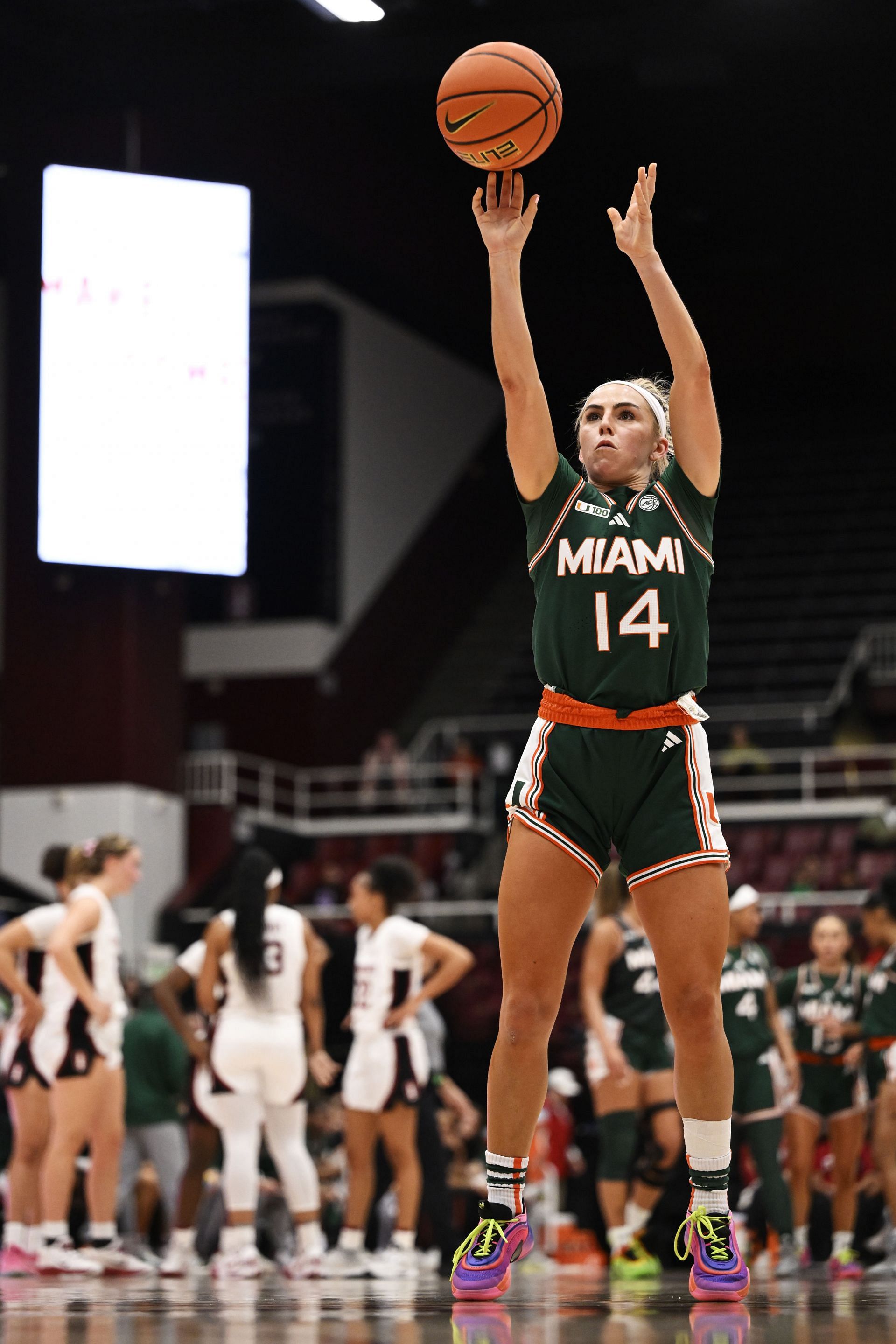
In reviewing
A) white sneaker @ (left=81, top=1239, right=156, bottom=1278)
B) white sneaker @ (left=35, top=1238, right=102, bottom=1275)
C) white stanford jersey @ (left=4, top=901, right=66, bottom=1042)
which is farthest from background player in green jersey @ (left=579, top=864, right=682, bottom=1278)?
white stanford jersey @ (left=4, top=901, right=66, bottom=1042)

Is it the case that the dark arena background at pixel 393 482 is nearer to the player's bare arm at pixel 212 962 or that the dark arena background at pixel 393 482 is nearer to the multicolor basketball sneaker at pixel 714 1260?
the player's bare arm at pixel 212 962

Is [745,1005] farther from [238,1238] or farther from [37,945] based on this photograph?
[37,945]

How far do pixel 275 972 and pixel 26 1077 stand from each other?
1.34 metres

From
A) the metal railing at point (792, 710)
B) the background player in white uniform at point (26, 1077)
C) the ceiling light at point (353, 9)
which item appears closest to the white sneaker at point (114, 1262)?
the background player in white uniform at point (26, 1077)

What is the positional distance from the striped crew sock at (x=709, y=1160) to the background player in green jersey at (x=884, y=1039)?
406 centimetres

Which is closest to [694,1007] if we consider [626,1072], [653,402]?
[653,402]

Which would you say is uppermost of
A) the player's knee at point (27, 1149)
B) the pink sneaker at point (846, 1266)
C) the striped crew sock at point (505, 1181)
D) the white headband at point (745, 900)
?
the white headband at point (745, 900)

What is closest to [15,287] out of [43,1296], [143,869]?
[143,869]

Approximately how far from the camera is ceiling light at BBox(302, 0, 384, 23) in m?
13.0

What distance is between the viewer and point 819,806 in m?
18.2

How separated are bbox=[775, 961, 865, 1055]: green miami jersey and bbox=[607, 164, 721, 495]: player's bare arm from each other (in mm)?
5158

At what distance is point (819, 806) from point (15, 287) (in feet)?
29.8

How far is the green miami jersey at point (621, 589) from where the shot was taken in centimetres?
443

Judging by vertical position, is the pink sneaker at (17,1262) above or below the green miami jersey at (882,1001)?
below
